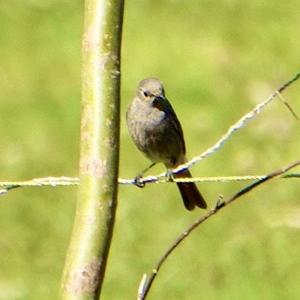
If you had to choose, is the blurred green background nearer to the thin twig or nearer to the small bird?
the small bird

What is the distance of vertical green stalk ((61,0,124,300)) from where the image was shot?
165cm

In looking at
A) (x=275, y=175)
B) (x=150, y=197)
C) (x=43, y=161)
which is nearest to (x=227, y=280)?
(x=150, y=197)

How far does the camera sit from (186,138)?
8.65m

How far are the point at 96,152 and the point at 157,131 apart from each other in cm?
424

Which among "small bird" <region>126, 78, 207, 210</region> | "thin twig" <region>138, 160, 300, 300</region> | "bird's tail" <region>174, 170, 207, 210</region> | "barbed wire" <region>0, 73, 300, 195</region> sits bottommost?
"thin twig" <region>138, 160, 300, 300</region>

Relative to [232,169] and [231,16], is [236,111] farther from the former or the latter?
[231,16]

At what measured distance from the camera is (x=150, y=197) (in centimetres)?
802

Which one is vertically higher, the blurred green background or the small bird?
the blurred green background

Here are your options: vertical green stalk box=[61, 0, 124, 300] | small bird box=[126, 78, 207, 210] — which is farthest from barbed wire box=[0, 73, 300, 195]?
small bird box=[126, 78, 207, 210]

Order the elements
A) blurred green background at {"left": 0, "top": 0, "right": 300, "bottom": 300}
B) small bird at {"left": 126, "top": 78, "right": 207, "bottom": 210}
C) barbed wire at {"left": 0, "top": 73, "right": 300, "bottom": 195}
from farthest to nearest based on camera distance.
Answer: blurred green background at {"left": 0, "top": 0, "right": 300, "bottom": 300}
small bird at {"left": 126, "top": 78, "right": 207, "bottom": 210}
barbed wire at {"left": 0, "top": 73, "right": 300, "bottom": 195}

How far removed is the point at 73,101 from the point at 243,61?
133 cm

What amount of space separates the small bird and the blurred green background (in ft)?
3.89

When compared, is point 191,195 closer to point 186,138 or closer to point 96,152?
point 186,138

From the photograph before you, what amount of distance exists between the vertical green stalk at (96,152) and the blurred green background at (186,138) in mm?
5287
